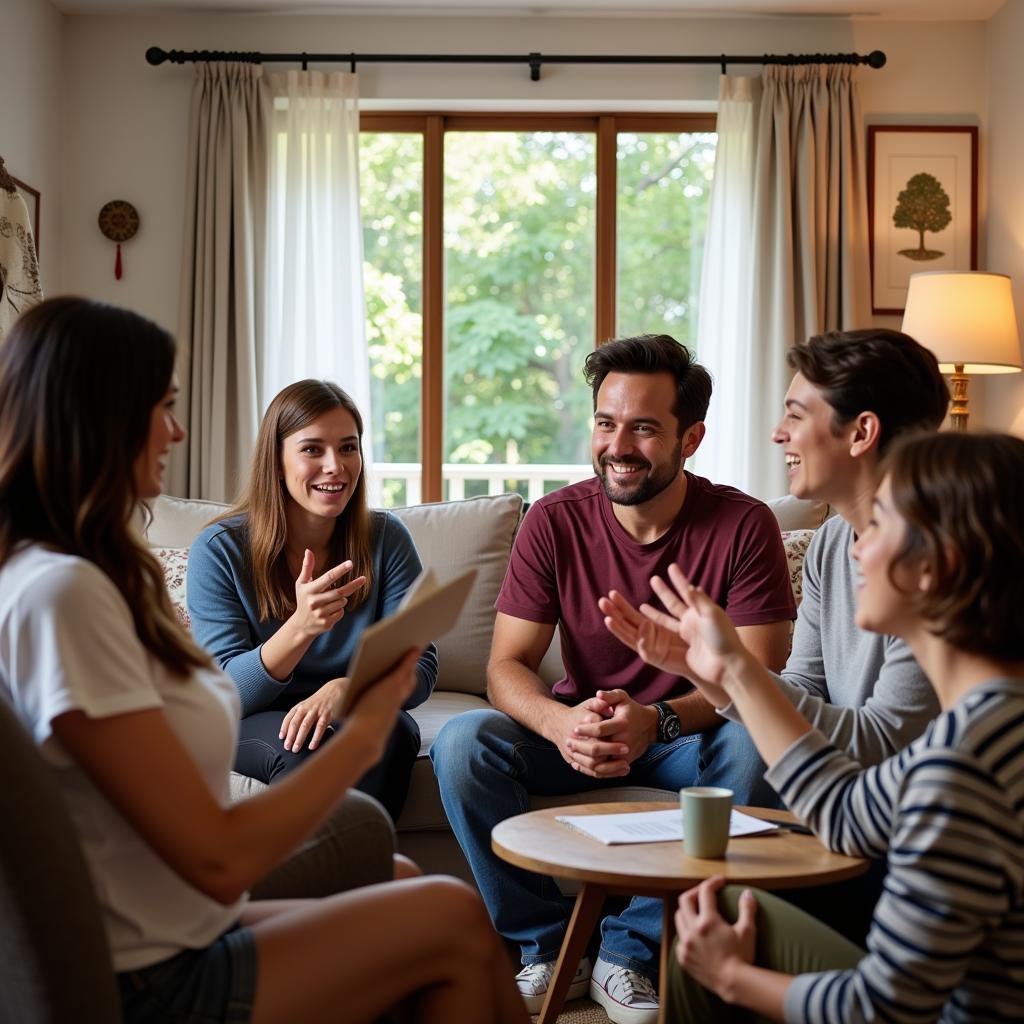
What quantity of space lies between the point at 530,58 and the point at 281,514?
2510mm

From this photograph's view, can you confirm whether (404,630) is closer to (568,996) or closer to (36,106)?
(568,996)

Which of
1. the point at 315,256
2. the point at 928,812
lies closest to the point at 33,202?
the point at 315,256

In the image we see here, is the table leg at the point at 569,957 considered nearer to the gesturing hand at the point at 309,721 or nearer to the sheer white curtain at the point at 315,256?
the gesturing hand at the point at 309,721

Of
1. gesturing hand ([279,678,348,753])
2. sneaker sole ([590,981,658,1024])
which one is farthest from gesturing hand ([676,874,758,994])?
gesturing hand ([279,678,348,753])

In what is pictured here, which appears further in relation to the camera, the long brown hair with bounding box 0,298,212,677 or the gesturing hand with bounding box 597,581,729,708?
the gesturing hand with bounding box 597,581,729,708

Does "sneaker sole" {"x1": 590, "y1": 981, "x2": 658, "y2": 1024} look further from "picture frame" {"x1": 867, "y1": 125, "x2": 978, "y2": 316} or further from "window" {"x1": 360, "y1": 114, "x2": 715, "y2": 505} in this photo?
"picture frame" {"x1": 867, "y1": 125, "x2": 978, "y2": 316}

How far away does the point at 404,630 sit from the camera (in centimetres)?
125

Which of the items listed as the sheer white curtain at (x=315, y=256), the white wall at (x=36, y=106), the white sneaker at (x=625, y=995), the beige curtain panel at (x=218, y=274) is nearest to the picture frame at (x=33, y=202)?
the white wall at (x=36, y=106)

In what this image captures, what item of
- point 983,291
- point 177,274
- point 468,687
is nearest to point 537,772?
point 468,687

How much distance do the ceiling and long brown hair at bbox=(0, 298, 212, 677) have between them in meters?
3.60

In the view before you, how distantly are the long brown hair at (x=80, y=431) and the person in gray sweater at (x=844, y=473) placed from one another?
2.68 ft

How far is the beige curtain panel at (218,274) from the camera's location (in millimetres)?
4418

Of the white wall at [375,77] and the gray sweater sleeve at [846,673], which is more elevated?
the white wall at [375,77]

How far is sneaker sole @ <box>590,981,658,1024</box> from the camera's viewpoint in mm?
2115
